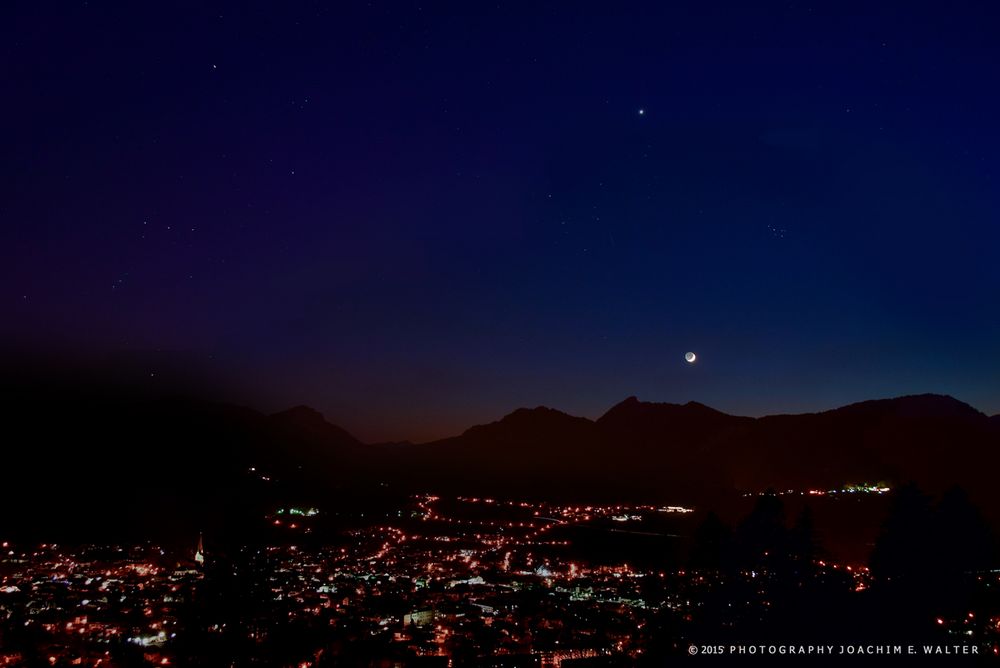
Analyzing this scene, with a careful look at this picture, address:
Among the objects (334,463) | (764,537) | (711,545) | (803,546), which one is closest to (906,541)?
(803,546)

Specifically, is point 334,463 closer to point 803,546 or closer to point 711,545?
point 711,545

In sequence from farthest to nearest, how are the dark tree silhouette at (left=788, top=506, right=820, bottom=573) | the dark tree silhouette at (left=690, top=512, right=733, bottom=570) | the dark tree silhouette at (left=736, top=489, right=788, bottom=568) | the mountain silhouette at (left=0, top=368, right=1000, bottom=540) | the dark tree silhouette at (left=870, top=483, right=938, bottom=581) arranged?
the mountain silhouette at (left=0, top=368, right=1000, bottom=540)
the dark tree silhouette at (left=690, top=512, right=733, bottom=570)
the dark tree silhouette at (left=736, top=489, right=788, bottom=568)
the dark tree silhouette at (left=788, top=506, right=820, bottom=573)
the dark tree silhouette at (left=870, top=483, right=938, bottom=581)

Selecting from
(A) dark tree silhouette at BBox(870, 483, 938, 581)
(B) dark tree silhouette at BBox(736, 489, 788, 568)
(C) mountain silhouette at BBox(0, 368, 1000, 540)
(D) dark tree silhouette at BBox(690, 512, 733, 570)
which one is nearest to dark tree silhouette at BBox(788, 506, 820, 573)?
(B) dark tree silhouette at BBox(736, 489, 788, 568)

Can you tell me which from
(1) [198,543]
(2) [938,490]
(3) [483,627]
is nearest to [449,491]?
(1) [198,543]

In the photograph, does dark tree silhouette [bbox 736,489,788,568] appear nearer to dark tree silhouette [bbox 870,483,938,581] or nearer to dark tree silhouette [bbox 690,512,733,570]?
dark tree silhouette [bbox 690,512,733,570]

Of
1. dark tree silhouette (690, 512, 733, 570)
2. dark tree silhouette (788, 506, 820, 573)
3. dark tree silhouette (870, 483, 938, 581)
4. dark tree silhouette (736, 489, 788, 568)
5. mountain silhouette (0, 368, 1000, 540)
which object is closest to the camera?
dark tree silhouette (870, 483, 938, 581)

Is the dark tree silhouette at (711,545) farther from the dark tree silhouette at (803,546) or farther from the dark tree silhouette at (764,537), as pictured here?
the dark tree silhouette at (803,546)

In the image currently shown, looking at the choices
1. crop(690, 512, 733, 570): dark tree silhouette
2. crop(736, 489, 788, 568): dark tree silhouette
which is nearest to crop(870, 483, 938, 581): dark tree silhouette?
crop(736, 489, 788, 568): dark tree silhouette

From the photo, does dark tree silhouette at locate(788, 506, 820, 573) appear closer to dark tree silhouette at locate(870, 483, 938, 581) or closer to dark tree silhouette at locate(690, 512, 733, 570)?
dark tree silhouette at locate(870, 483, 938, 581)

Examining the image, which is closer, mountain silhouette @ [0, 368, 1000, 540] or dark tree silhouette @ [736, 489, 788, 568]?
dark tree silhouette @ [736, 489, 788, 568]

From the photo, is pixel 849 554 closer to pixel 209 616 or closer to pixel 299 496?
pixel 209 616

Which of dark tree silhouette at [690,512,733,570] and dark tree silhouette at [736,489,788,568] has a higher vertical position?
dark tree silhouette at [736,489,788,568]
